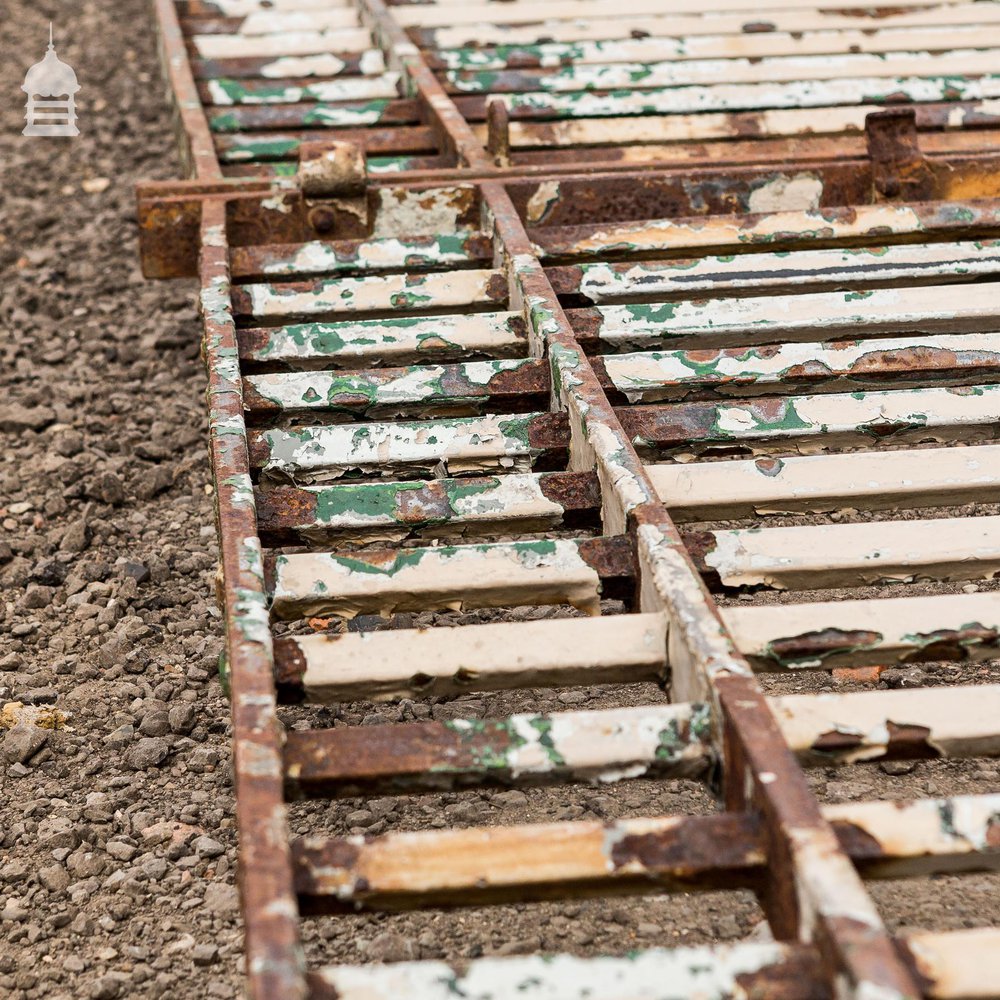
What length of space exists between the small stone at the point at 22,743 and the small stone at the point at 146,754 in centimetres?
19

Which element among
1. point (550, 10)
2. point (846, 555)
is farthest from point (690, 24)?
point (846, 555)

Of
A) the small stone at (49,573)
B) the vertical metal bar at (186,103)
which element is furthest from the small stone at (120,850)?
the vertical metal bar at (186,103)

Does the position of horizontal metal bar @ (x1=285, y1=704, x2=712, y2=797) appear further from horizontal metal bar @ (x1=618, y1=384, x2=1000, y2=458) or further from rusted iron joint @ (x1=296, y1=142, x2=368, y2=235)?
rusted iron joint @ (x1=296, y1=142, x2=368, y2=235)

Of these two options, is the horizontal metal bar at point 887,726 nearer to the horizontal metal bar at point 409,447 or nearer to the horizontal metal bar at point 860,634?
the horizontal metal bar at point 860,634

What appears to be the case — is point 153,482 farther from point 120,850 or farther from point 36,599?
point 120,850

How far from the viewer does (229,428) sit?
254cm

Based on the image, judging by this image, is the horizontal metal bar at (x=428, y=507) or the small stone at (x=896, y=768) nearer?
the horizontal metal bar at (x=428, y=507)

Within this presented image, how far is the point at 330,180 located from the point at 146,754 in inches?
55.0

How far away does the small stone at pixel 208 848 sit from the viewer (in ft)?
8.79

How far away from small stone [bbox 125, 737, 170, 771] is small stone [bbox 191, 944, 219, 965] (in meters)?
0.58

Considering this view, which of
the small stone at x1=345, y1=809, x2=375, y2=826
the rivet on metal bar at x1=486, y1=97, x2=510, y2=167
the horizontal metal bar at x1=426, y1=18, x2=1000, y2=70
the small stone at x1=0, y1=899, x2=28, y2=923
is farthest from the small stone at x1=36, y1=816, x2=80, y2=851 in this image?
the horizontal metal bar at x1=426, y1=18, x2=1000, y2=70

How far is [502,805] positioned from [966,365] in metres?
1.26

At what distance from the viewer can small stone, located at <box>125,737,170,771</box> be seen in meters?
2.92

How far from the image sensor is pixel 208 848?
2.69 meters
